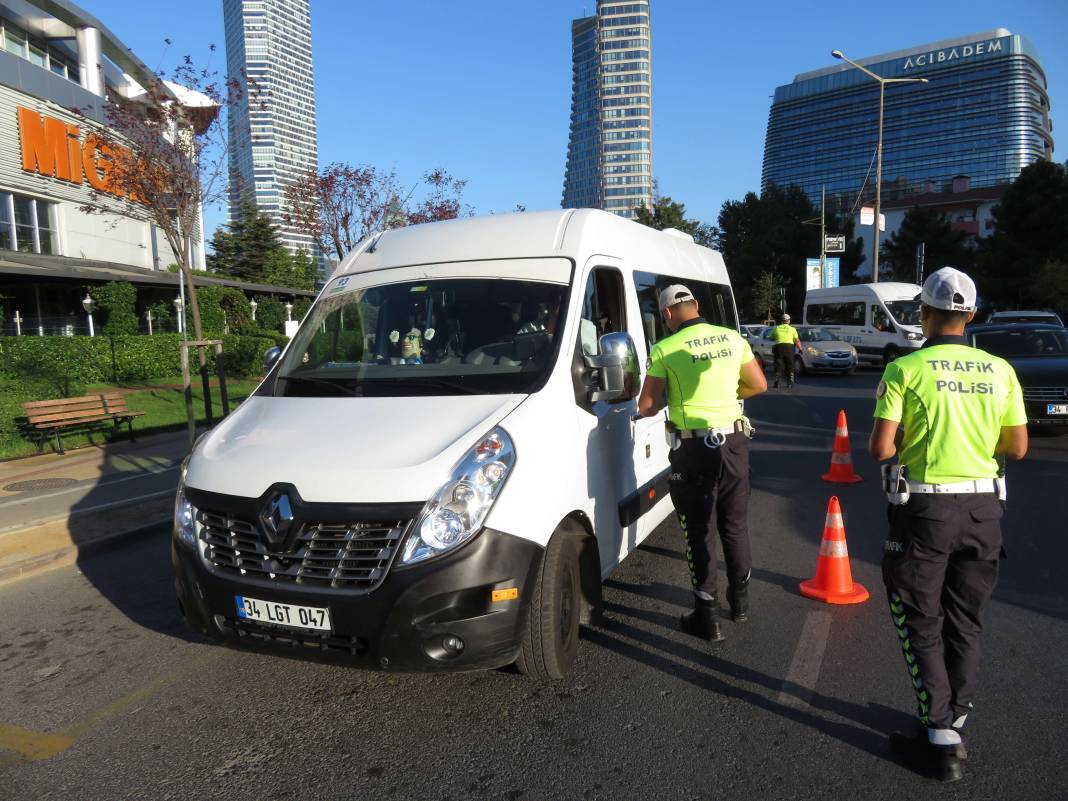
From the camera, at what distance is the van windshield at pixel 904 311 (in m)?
23.7

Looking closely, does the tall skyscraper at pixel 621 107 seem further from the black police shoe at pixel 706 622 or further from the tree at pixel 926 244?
the black police shoe at pixel 706 622

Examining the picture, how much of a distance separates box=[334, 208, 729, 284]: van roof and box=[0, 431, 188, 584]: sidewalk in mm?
3392

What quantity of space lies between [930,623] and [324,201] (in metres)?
26.3

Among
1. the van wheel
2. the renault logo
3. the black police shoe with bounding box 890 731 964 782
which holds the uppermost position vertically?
the renault logo

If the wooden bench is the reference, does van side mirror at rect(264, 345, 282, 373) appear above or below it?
above

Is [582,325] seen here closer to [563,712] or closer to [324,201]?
[563,712]

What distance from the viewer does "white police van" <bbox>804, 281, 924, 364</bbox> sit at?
23.6 m

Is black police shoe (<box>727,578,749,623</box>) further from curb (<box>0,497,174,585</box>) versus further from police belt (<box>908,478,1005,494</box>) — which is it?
curb (<box>0,497,174,585</box>)

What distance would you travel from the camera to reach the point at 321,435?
353cm

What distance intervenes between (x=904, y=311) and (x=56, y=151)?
1141 inches

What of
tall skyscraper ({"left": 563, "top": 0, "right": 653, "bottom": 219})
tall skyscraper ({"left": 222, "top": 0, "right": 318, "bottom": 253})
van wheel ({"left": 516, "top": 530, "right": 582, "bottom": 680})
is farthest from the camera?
tall skyscraper ({"left": 563, "top": 0, "right": 653, "bottom": 219})

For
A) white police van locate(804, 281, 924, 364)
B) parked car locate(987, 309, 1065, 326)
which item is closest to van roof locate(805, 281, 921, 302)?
white police van locate(804, 281, 924, 364)

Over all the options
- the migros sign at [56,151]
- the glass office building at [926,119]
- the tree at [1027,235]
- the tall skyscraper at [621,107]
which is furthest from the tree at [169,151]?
the tall skyscraper at [621,107]

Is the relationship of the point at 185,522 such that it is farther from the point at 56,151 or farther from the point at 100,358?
the point at 56,151
